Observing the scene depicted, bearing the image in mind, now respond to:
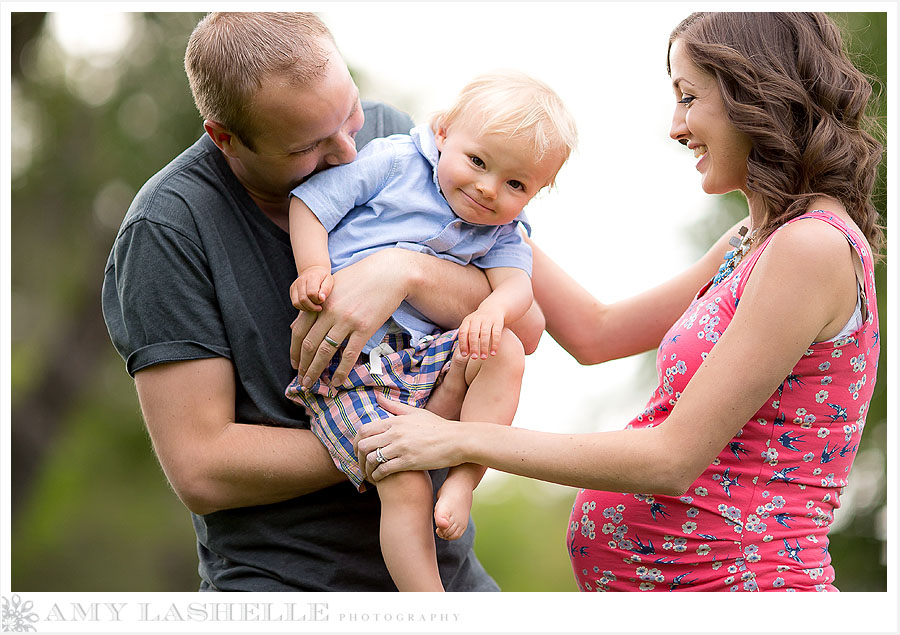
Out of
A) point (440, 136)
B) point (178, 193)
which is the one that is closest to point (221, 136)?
point (178, 193)

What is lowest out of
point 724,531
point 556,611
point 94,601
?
point 94,601

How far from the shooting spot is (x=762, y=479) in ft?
6.21

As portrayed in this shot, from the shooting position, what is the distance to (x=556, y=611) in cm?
203

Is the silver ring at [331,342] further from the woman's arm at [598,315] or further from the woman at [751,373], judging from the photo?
the woman's arm at [598,315]

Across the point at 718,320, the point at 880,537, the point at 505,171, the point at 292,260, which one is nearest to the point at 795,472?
the point at 718,320

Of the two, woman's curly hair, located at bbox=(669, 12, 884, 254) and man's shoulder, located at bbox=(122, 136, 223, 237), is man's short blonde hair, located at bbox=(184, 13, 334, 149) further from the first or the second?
woman's curly hair, located at bbox=(669, 12, 884, 254)

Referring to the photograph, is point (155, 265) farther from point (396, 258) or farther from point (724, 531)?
point (724, 531)

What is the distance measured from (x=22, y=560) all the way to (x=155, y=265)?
10.5m

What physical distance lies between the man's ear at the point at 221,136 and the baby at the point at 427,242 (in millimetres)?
188

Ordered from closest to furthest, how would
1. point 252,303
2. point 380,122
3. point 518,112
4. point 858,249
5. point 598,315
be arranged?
point 858,249 < point 518,112 < point 252,303 < point 380,122 < point 598,315

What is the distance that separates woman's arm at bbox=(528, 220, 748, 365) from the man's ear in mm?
831

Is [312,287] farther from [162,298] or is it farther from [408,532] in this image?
[408,532]

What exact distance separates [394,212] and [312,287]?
0.28 meters

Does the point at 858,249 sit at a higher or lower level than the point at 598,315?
higher
